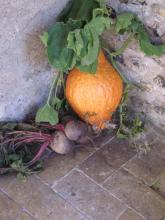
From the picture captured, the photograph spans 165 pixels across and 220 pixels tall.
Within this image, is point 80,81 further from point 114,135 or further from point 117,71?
point 114,135

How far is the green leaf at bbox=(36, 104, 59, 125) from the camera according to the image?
80.0 inches

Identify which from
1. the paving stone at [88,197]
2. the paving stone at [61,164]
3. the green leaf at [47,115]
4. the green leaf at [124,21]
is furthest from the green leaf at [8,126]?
the green leaf at [124,21]

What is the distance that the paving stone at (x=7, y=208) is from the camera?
5.90 ft

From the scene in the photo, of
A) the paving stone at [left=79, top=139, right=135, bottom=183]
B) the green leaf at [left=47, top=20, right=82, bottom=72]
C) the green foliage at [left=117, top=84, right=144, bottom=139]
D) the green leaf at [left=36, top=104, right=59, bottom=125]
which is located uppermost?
the green leaf at [left=47, top=20, right=82, bottom=72]

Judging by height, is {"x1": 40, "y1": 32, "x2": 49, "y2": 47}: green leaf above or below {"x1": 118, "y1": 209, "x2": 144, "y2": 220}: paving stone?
above

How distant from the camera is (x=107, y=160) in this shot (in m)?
2.08

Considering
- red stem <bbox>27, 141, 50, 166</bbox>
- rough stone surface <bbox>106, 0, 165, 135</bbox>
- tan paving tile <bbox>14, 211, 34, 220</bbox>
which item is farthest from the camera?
red stem <bbox>27, 141, 50, 166</bbox>

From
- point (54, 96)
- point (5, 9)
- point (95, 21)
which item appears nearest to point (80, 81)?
point (54, 96)

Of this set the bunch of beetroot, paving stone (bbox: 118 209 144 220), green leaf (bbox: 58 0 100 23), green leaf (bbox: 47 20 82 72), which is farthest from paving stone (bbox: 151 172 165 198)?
green leaf (bbox: 58 0 100 23)

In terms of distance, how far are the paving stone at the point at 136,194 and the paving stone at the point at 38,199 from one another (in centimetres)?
23

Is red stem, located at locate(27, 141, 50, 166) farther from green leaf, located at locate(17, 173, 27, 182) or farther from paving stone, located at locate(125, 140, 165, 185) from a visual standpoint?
paving stone, located at locate(125, 140, 165, 185)

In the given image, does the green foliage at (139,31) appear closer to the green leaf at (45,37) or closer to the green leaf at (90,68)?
the green leaf at (90,68)

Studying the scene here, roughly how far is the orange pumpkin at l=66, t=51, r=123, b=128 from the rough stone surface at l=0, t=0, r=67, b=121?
0.16 meters

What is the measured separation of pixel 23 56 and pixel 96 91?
1.24 ft
